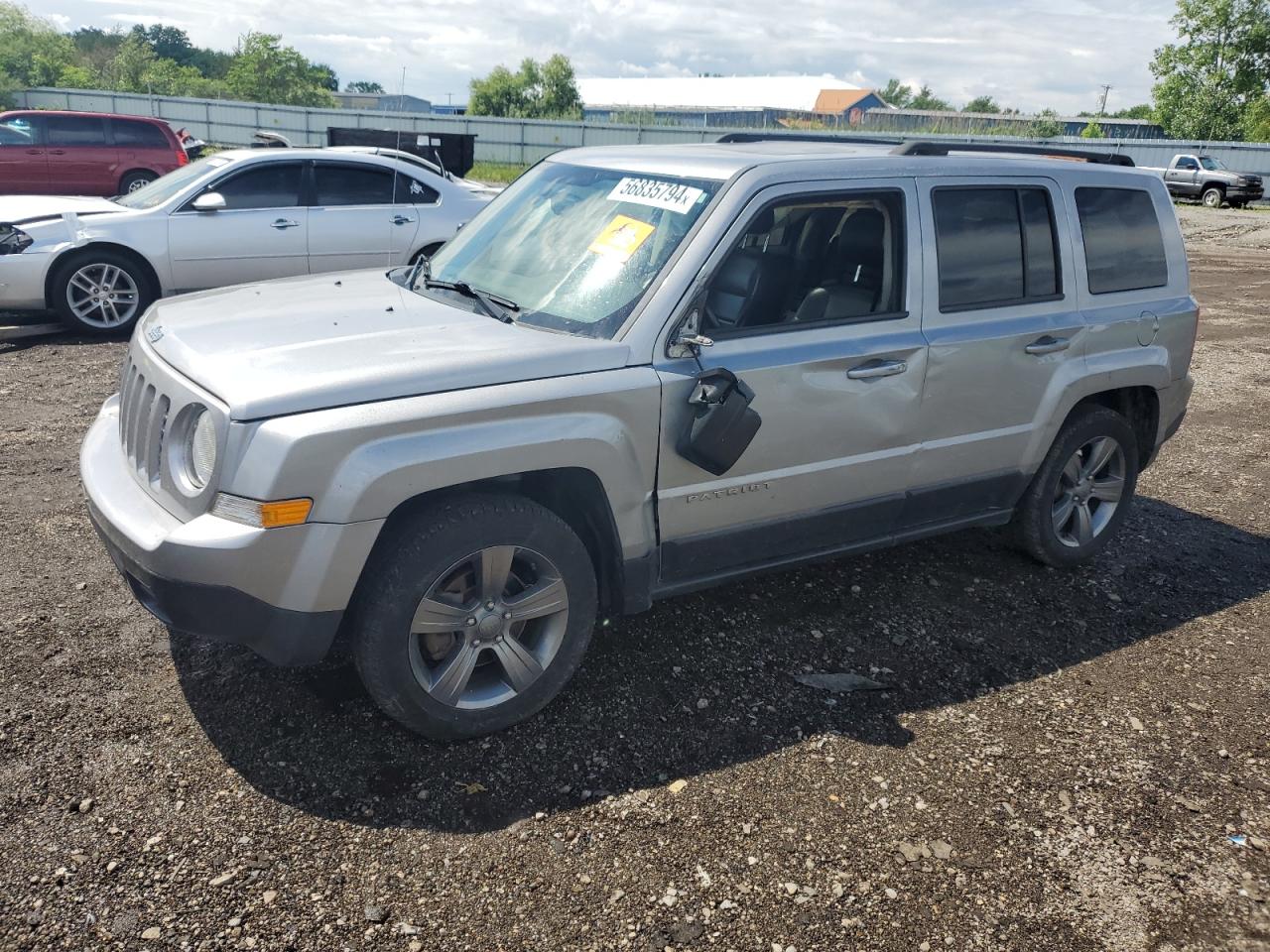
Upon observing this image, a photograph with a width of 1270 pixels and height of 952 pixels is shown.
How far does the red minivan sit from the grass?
1298 centimetres

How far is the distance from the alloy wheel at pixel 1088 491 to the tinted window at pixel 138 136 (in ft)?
54.1

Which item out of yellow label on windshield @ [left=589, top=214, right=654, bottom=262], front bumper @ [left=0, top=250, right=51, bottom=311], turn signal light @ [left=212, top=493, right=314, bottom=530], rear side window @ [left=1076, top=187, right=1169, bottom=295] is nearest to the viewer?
turn signal light @ [left=212, top=493, right=314, bottom=530]

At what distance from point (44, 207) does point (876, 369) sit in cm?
805

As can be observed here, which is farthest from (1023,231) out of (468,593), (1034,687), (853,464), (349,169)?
(349,169)

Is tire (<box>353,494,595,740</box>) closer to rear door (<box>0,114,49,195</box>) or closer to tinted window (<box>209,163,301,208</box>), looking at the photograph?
tinted window (<box>209,163,301,208</box>)

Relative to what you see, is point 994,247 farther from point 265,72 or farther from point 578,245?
point 265,72

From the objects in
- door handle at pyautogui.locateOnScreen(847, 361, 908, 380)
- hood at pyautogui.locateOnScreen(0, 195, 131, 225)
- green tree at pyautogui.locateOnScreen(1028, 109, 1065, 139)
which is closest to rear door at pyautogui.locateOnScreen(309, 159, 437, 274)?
hood at pyautogui.locateOnScreen(0, 195, 131, 225)

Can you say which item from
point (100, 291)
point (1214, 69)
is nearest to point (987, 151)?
point (100, 291)

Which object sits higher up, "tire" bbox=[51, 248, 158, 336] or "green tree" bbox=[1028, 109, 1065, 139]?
"green tree" bbox=[1028, 109, 1065, 139]

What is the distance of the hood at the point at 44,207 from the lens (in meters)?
8.55

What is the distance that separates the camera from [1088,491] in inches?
198

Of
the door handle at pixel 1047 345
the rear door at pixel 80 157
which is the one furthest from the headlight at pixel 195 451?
the rear door at pixel 80 157

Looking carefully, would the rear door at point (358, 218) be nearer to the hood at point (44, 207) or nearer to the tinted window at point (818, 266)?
the hood at point (44, 207)

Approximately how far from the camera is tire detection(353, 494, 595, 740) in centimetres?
310
